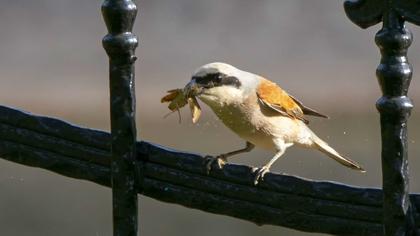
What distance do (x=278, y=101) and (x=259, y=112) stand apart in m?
0.06

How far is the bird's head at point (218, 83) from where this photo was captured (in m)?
2.46

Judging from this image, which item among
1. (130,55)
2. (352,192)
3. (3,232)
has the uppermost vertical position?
(130,55)

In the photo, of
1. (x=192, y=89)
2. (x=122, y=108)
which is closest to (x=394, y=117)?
(x=122, y=108)

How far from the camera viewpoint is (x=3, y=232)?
6008 mm

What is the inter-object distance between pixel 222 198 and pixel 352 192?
247mm

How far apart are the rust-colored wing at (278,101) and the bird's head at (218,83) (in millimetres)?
130

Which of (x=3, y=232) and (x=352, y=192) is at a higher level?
(x=352, y=192)

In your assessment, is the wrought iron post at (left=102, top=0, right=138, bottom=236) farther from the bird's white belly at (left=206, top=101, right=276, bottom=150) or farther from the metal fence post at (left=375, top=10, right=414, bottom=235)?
the bird's white belly at (left=206, top=101, right=276, bottom=150)

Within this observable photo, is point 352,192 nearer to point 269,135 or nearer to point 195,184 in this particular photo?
point 195,184

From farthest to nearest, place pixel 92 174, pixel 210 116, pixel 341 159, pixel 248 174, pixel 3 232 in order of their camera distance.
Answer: pixel 210 116
pixel 3 232
pixel 341 159
pixel 92 174
pixel 248 174

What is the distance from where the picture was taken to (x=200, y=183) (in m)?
1.97

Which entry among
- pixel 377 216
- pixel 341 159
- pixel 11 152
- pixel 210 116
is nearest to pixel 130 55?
pixel 11 152

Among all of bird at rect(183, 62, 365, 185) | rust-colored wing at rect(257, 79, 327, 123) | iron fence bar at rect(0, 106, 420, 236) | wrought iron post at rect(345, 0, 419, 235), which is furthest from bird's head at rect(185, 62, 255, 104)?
wrought iron post at rect(345, 0, 419, 235)

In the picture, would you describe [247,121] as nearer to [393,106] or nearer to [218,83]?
[218,83]
